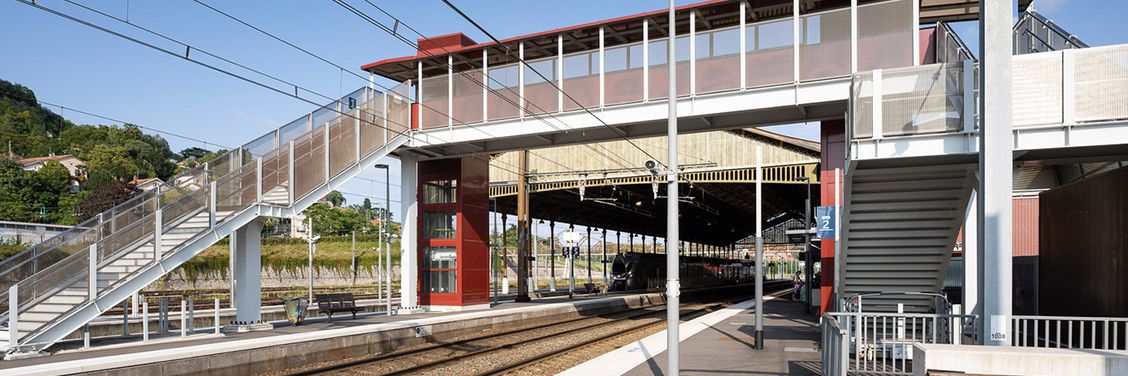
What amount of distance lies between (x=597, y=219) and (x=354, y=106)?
40602 mm

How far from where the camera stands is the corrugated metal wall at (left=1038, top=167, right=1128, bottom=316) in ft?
48.6

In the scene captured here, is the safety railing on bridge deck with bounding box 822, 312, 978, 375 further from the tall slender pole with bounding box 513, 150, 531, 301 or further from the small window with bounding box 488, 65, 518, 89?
the tall slender pole with bounding box 513, 150, 531, 301

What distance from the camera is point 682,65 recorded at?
22688 mm

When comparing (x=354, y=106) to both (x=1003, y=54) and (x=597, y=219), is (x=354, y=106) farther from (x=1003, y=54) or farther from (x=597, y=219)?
(x=597, y=219)

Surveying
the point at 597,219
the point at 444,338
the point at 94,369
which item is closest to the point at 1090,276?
the point at 444,338

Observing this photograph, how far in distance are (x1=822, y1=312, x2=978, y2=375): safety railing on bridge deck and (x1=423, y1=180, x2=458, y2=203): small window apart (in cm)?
1519

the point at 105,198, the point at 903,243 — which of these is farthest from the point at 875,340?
the point at 105,198

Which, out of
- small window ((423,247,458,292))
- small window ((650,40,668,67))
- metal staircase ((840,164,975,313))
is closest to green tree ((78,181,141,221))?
small window ((423,247,458,292))

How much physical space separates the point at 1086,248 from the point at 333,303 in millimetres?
19502

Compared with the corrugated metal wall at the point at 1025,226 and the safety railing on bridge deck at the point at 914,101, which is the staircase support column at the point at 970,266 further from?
the corrugated metal wall at the point at 1025,226

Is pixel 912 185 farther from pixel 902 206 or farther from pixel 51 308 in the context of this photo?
pixel 51 308

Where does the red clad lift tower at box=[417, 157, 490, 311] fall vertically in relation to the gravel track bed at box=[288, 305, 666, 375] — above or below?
above

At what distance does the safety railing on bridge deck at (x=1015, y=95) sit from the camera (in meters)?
12.9

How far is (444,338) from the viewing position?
898 inches
